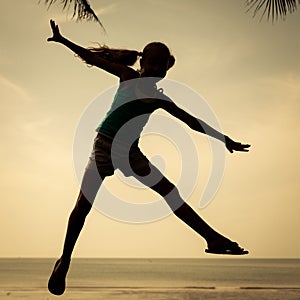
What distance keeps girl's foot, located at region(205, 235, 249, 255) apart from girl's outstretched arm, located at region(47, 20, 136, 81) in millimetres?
1350

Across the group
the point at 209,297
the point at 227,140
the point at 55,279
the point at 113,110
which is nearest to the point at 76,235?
the point at 55,279

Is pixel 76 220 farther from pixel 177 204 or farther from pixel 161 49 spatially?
pixel 161 49

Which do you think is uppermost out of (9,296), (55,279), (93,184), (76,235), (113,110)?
(113,110)

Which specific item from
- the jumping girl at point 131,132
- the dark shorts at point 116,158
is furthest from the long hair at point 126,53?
the dark shorts at point 116,158

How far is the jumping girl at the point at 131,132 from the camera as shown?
4.50 meters

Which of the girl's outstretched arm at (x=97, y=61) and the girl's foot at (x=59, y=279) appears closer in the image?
the girl's outstretched arm at (x=97, y=61)

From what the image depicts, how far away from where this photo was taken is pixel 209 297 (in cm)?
5859

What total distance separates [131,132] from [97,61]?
59 centimetres

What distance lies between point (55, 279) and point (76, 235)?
395 mm

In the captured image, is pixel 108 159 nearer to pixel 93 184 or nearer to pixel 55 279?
pixel 93 184

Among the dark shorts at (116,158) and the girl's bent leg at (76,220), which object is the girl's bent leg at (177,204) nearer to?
the dark shorts at (116,158)

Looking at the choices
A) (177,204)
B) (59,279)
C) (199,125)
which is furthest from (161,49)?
(59,279)

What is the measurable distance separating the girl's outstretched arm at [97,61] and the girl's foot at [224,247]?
4.43 ft

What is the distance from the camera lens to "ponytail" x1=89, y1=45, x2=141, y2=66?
468 cm
